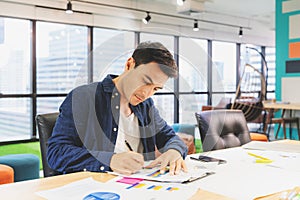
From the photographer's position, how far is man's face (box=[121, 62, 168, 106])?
1098 millimetres

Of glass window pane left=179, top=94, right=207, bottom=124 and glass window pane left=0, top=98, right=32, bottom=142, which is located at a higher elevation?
glass window pane left=179, top=94, right=207, bottom=124

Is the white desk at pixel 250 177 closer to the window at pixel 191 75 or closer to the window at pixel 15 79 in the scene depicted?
the window at pixel 191 75

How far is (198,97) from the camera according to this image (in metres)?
1.28

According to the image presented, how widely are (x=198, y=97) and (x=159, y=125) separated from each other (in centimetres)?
21

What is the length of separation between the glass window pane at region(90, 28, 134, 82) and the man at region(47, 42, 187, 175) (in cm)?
3

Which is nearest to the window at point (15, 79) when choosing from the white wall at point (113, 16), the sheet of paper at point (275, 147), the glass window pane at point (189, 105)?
the white wall at point (113, 16)

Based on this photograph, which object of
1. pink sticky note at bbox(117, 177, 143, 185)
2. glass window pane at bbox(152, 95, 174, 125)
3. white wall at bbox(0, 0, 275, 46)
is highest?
white wall at bbox(0, 0, 275, 46)

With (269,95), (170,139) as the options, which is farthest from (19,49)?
(269,95)

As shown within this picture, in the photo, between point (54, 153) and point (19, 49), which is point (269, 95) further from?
point (54, 153)

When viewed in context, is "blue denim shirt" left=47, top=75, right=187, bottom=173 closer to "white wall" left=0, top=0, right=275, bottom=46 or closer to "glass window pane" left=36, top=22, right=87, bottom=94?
"white wall" left=0, top=0, right=275, bottom=46

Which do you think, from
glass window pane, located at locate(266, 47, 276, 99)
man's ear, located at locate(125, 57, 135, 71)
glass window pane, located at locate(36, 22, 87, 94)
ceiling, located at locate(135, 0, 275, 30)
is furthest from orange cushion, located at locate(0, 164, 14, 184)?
glass window pane, located at locate(266, 47, 276, 99)

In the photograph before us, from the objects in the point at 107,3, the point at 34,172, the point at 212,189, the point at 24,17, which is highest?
the point at 107,3

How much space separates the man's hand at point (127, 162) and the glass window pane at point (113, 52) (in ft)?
0.94

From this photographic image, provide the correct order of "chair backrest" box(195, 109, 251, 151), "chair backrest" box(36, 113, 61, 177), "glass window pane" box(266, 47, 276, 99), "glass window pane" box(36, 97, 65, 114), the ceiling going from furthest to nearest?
1. "glass window pane" box(266, 47, 276, 99)
2. the ceiling
3. "glass window pane" box(36, 97, 65, 114)
4. "chair backrest" box(195, 109, 251, 151)
5. "chair backrest" box(36, 113, 61, 177)
